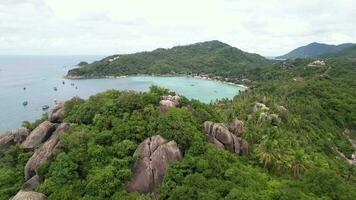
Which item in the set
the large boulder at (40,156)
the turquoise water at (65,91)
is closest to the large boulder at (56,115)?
the large boulder at (40,156)

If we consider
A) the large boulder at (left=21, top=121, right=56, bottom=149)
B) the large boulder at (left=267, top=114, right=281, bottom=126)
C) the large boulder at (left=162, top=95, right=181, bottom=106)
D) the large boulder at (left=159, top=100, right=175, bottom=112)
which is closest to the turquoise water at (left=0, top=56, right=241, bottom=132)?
the large boulder at (left=21, top=121, right=56, bottom=149)

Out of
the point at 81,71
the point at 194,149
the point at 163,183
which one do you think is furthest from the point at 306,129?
the point at 81,71

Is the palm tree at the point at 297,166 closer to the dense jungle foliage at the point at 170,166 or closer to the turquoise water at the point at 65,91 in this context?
the dense jungle foliage at the point at 170,166

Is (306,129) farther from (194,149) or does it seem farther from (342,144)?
(194,149)

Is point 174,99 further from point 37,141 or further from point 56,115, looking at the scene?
point 37,141

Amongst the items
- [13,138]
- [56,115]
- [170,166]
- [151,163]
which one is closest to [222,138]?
[170,166]

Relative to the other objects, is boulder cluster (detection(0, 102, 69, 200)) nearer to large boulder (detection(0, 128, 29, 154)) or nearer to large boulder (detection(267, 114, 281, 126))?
large boulder (detection(0, 128, 29, 154))
